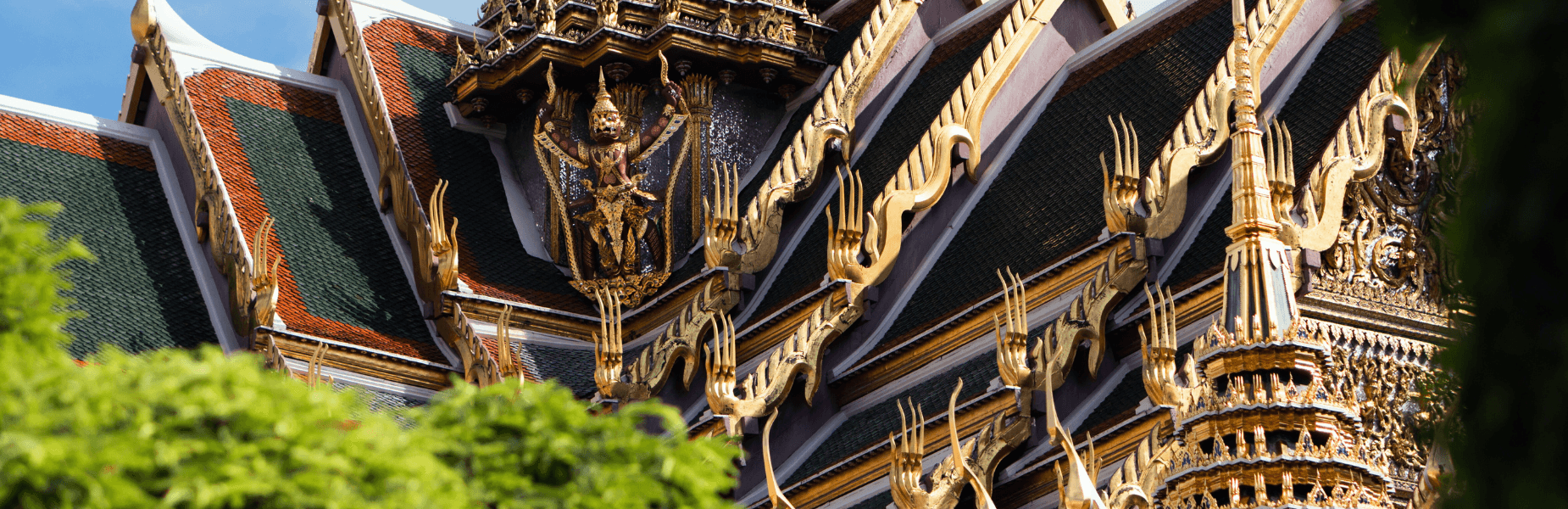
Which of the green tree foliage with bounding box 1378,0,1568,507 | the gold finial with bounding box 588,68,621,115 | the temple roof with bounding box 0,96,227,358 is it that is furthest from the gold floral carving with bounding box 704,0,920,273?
the green tree foliage with bounding box 1378,0,1568,507

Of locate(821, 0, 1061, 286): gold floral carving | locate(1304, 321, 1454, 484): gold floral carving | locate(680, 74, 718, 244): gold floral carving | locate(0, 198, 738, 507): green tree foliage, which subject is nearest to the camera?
locate(0, 198, 738, 507): green tree foliage

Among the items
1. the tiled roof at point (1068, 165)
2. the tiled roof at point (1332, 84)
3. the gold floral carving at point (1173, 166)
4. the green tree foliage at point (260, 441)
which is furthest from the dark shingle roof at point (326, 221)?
the green tree foliage at point (260, 441)

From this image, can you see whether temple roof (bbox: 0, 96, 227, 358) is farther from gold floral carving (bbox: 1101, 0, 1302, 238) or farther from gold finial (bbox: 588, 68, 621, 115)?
gold floral carving (bbox: 1101, 0, 1302, 238)

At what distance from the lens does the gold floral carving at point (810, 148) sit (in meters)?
18.3

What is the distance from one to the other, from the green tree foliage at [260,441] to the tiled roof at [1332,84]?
8554mm

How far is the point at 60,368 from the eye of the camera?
5574 mm

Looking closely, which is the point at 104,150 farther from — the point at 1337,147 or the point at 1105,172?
the point at 1337,147

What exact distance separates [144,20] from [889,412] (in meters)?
8.57

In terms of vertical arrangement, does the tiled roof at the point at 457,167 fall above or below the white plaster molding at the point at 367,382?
above

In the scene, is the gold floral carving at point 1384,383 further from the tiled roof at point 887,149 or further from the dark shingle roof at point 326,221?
the dark shingle roof at point 326,221

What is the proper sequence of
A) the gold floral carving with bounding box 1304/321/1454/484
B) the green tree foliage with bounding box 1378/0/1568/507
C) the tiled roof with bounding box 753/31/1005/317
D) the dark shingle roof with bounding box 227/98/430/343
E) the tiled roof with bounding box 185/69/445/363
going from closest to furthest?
1. the green tree foliage with bounding box 1378/0/1568/507
2. the gold floral carving with bounding box 1304/321/1454/484
3. the tiled roof with bounding box 753/31/1005/317
4. the tiled roof with bounding box 185/69/445/363
5. the dark shingle roof with bounding box 227/98/430/343

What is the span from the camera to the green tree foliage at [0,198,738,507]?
5.22 meters

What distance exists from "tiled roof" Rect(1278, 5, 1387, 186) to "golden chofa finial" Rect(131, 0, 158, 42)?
34.3 ft

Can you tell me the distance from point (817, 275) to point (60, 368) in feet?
40.0
